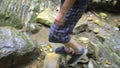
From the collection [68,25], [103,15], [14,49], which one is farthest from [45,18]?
[68,25]

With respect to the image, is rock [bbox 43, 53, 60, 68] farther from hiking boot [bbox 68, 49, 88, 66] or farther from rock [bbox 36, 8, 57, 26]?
rock [bbox 36, 8, 57, 26]

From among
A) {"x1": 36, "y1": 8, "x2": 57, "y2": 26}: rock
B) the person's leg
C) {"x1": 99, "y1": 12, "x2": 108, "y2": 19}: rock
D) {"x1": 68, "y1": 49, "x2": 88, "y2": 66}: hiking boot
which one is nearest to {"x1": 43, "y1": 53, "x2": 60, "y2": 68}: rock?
{"x1": 68, "y1": 49, "x2": 88, "y2": 66}: hiking boot

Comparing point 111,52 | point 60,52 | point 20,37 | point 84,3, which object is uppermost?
point 84,3

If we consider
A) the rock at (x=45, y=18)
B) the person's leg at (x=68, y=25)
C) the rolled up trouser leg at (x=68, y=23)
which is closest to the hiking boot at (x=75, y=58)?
the person's leg at (x=68, y=25)

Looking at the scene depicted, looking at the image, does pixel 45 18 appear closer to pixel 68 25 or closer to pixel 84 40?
pixel 84 40

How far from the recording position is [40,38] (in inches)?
140

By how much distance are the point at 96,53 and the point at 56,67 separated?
0.71 metres

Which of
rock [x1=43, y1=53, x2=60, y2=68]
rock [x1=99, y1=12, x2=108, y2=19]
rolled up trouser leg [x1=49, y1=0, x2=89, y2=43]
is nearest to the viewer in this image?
rolled up trouser leg [x1=49, y1=0, x2=89, y2=43]

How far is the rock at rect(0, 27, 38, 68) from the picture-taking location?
2.67 metres

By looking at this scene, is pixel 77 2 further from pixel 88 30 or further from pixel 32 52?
pixel 88 30

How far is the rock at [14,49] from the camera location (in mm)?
2672

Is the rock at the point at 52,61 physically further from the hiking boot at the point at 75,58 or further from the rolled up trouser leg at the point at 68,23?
the rolled up trouser leg at the point at 68,23

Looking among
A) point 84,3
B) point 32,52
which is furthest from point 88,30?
point 84,3

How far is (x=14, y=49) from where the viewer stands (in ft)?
8.93
